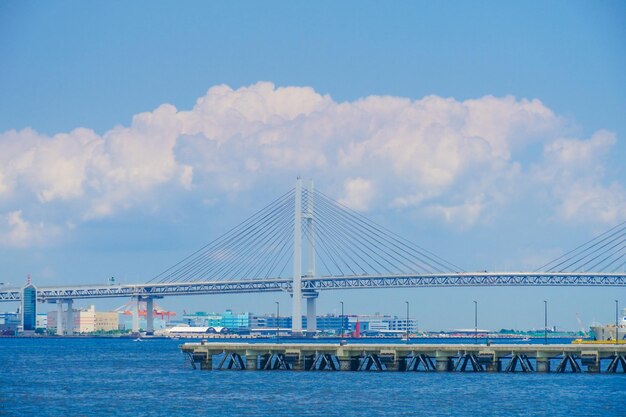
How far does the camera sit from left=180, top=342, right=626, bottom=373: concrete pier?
70562mm

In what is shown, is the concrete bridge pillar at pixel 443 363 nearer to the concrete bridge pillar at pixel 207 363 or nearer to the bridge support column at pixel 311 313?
the concrete bridge pillar at pixel 207 363

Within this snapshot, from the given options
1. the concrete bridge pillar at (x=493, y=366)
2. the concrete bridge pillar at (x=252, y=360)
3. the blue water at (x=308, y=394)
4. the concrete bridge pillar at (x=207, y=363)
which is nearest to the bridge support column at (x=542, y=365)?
the blue water at (x=308, y=394)

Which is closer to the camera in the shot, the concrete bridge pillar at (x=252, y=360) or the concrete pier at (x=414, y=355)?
the concrete pier at (x=414, y=355)

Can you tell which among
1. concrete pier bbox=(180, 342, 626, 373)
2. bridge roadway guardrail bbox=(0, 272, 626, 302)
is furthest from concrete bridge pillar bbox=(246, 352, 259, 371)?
bridge roadway guardrail bbox=(0, 272, 626, 302)

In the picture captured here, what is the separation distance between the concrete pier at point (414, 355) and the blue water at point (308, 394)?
2.87 feet

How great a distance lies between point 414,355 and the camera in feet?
235

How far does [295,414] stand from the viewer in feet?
174

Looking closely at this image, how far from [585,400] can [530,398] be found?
2385mm

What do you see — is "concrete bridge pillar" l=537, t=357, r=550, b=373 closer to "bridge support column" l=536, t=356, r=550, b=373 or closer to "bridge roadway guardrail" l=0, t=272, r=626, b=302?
"bridge support column" l=536, t=356, r=550, b=373

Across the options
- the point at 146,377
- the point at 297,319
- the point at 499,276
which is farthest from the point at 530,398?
the point at 297,319

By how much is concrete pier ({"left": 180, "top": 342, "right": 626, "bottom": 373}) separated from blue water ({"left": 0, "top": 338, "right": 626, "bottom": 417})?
34.4 inches

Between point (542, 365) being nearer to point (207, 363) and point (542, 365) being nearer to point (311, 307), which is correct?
point (207, 363)

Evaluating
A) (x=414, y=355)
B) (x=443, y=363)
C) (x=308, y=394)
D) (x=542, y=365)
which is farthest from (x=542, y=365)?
(x=308, y=394)

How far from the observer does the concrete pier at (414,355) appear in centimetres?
7056
